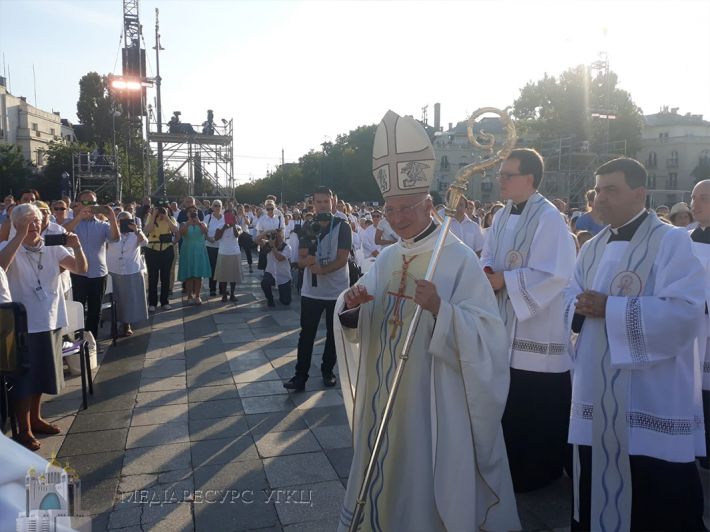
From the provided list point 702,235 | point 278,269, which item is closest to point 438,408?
point 702,235

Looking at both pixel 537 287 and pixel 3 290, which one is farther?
pixel 3 290

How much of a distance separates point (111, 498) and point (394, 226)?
255 centimetres

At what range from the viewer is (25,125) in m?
52.1

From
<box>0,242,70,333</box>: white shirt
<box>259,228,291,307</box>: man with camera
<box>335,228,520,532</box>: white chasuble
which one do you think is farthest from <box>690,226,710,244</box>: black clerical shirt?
<box>259,228,291,307</box>: man with camera

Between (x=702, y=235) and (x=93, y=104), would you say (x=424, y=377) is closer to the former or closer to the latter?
(x=702, y=235)

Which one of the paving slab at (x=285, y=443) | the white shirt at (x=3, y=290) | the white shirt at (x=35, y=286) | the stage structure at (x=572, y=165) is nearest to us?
the white shirt at (x=3, y=290)

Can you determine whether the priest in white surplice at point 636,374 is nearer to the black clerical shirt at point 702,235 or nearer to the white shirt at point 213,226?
the black clerical shirt at point 702,235

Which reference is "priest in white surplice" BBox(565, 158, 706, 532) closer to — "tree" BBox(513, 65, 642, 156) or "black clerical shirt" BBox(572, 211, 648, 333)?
"black clerical shirt" BBox(572, 211, 648, 333)

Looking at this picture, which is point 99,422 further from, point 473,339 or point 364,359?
point 473,339

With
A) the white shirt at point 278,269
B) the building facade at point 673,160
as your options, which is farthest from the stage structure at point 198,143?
the building facade at point 673,160

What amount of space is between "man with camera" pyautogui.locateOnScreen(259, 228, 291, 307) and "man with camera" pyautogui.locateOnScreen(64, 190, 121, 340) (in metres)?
3.35

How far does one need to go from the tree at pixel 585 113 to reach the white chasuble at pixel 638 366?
4567 centimetres

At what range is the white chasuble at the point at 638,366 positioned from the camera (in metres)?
2.80

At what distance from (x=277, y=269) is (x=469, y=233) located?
4.10 metres
